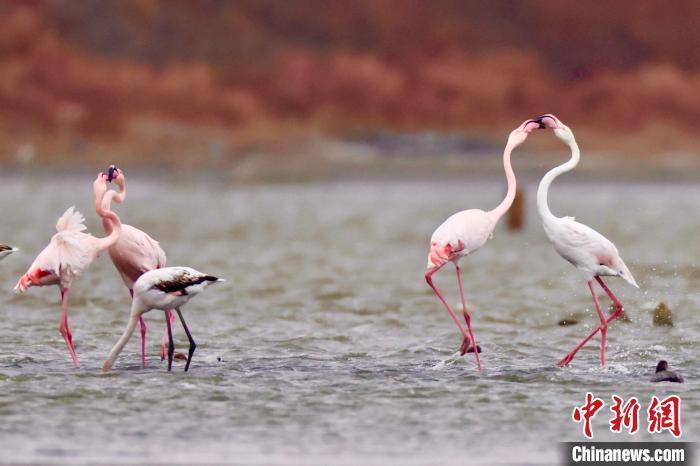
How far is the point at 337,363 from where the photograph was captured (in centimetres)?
1512

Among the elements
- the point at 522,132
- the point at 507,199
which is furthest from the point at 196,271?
the point at 522,132

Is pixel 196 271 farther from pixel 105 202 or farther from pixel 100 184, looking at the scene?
pixel 100 184

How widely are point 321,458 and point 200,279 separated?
3.81 meters

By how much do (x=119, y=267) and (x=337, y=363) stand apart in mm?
2459

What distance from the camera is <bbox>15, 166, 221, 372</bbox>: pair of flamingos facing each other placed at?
45.8 feet

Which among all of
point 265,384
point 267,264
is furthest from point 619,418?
point 267,264

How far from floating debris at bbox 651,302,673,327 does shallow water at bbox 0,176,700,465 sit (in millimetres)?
170

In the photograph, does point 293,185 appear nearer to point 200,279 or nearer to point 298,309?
point 298,309


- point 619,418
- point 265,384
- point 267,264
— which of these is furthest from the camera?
point 267,264

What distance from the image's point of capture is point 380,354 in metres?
15.9

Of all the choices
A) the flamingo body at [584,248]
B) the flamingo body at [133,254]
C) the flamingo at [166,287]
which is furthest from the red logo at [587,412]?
the flamingo body at [133,254]

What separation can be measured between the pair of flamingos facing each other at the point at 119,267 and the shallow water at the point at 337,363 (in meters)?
0.57

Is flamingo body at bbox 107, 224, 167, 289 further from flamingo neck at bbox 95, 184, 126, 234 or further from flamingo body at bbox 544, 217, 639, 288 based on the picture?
flamingo body at bbox 544, 217, 639, 288

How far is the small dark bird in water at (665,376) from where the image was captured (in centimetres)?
1365
